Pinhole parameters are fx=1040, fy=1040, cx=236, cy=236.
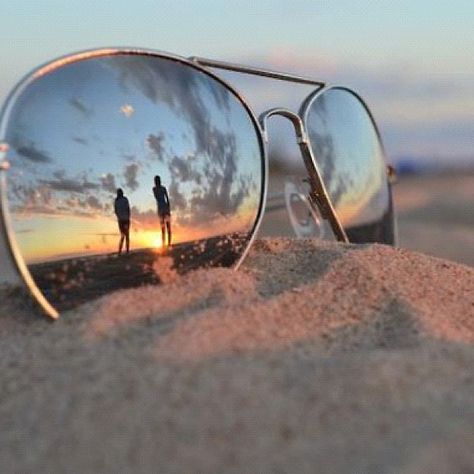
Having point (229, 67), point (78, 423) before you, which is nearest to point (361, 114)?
point (229, 67)

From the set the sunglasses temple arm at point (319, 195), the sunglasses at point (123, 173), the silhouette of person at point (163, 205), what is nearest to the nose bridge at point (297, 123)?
the sunglasses temple arm at point (319, 195)

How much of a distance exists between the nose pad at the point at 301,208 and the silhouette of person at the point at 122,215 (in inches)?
35.7

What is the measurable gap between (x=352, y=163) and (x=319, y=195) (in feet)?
0.82

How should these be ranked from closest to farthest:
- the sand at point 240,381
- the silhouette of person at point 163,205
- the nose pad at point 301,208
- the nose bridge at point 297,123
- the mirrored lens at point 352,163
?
1. the sand at point 240,381
2. the silhouette of person at point 163,205
3. the nose bridge at point 297,123
4. the mirrored lens at point 352,163
5. the nose pad at point 301,208

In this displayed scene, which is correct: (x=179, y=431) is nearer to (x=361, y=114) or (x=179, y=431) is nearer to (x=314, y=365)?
(x=314, y=365)

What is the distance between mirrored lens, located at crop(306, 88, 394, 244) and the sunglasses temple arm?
0.20ft

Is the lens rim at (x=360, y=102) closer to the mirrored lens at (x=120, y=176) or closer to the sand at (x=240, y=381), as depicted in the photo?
the mirrored lens at (x=120, y=176)

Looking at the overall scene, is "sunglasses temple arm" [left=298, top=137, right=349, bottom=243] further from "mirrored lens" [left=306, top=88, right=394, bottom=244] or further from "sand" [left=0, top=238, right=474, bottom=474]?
"sand" [left=0, top=238, right=474, bottom=474]

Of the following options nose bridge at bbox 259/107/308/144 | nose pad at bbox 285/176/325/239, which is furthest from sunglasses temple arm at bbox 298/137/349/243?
nose pad at bbox 285/176/325/239

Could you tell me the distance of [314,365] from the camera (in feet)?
3.99

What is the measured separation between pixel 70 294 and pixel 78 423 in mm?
377

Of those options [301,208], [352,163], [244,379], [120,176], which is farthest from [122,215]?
→ [301,208]

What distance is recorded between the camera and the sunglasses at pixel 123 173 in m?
1.46

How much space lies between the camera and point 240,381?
1.16 meters
